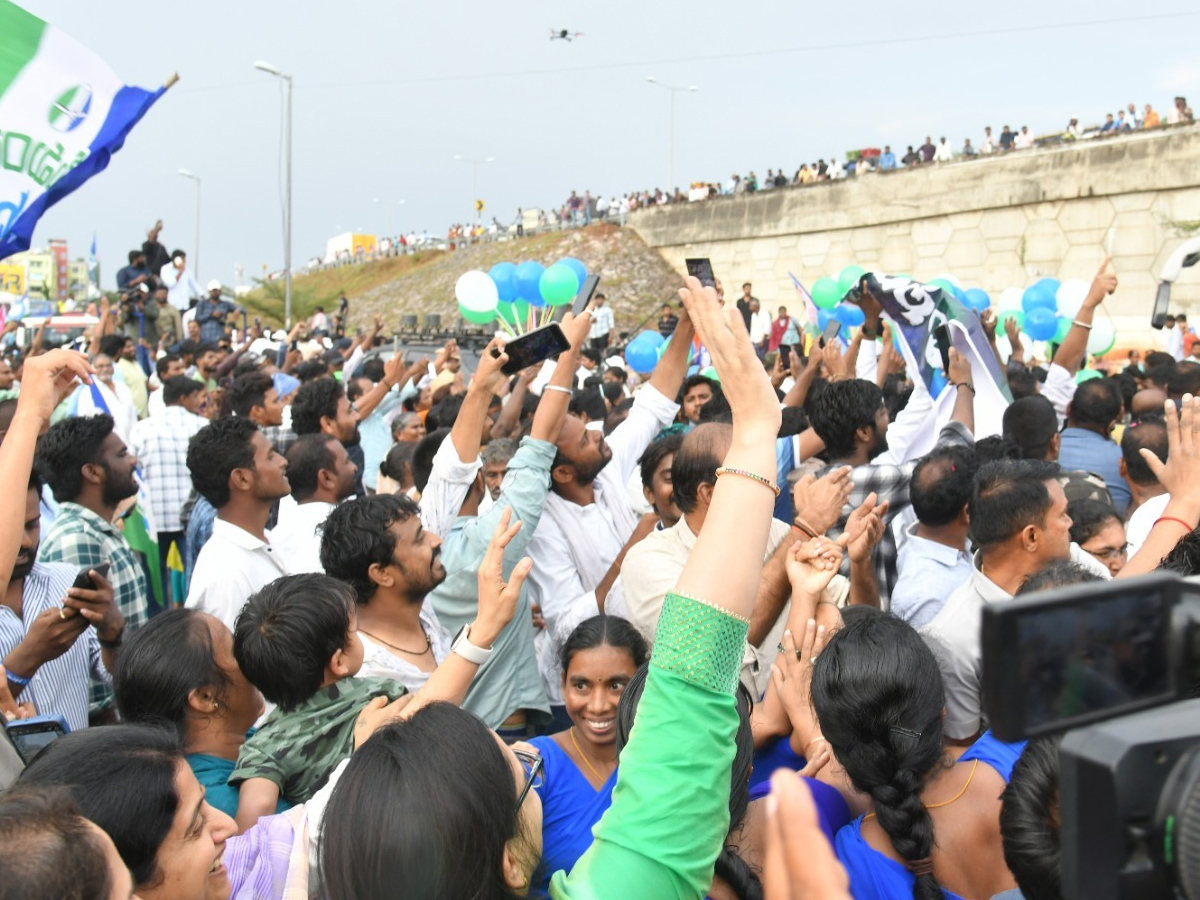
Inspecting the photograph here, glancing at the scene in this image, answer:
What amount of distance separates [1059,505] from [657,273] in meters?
34.3

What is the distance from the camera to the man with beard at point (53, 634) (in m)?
2.54

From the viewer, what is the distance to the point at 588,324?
143 inches

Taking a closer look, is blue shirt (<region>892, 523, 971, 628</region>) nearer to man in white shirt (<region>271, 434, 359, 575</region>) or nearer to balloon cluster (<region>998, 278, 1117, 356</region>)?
man in white shirt (<region>271, 434, 359, 575</region>)

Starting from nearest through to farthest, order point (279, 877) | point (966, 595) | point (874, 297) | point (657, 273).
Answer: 1. point (279, 877)
2. point (966, 595)
3. point (874, 297)
4. point (657, 273)

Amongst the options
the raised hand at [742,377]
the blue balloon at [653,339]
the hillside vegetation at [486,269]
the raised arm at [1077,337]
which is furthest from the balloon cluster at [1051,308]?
the hillside vegetation at [486,269]

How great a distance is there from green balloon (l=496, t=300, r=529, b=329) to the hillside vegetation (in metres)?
20.6

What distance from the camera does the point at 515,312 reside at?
27.4 feet

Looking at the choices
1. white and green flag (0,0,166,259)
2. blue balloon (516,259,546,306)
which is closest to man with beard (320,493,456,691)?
white and green flag (0,0,166,259)

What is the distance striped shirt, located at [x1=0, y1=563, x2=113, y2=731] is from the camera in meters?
2.91

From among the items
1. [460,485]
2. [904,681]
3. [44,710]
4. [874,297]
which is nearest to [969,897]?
[904,681]

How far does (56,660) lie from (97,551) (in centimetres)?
76

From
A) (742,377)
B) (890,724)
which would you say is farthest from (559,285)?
(742,377)

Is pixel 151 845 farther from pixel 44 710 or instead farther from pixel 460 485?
pixel 460 485

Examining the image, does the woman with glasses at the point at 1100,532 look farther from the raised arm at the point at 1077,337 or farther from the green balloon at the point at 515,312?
the green balloon at the point at 515,312
